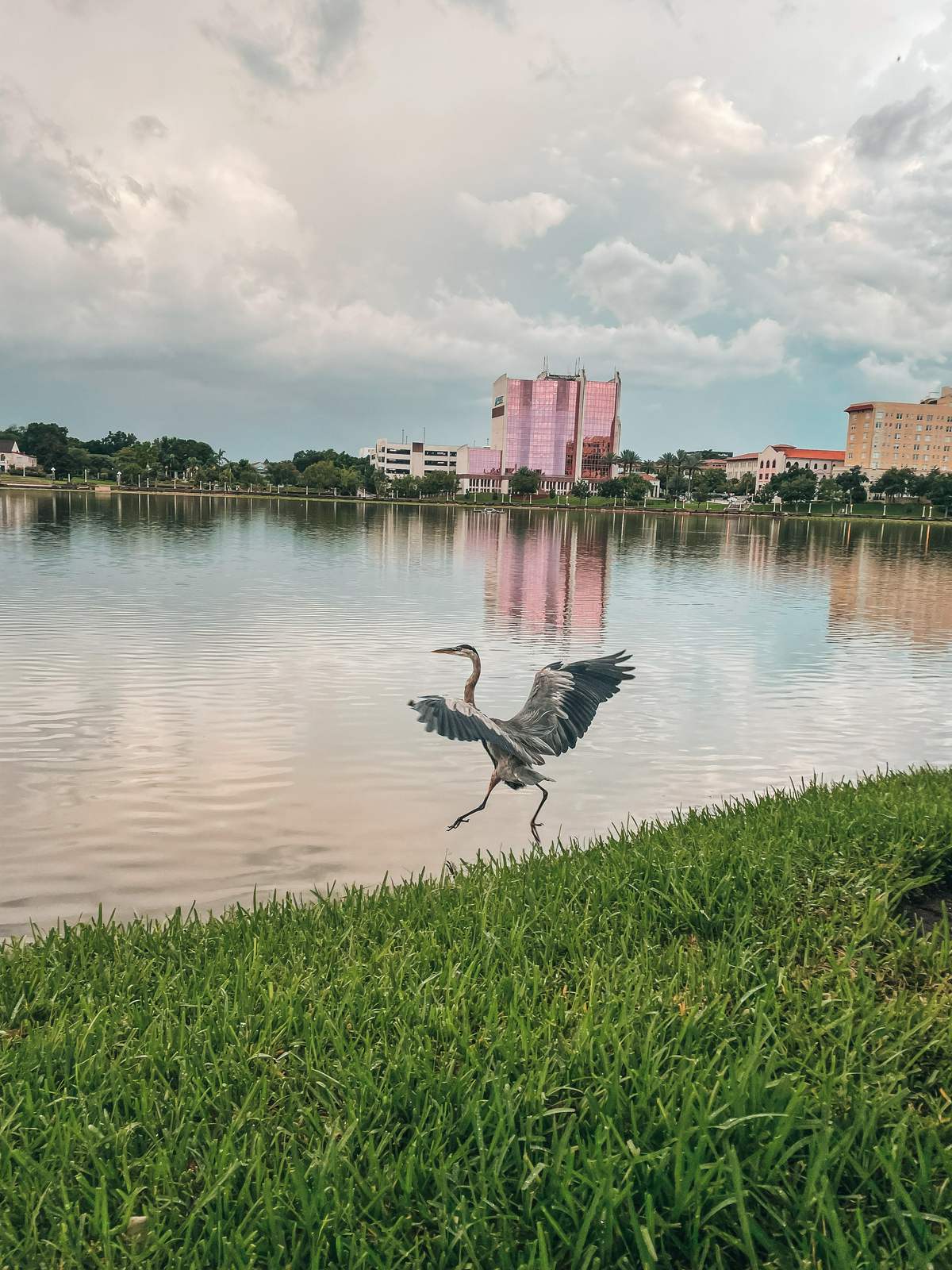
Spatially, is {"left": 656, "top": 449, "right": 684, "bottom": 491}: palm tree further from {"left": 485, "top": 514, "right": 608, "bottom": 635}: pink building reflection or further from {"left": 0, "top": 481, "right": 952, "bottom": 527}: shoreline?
{"left": 485, "top": 514, "right": 608, "bottom": 635}: pink building reflection

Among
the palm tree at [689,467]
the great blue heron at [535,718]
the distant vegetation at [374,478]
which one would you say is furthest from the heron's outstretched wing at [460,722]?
the palm tree at [689,467]

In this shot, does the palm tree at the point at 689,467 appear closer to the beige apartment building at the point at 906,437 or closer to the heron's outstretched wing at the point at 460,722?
the beige apartment building at the point at 906,437

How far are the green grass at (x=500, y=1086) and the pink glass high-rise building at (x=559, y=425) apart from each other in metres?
184

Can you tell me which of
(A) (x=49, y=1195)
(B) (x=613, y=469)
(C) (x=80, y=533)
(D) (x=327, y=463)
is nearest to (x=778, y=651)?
(A) (x=49, y=1195)

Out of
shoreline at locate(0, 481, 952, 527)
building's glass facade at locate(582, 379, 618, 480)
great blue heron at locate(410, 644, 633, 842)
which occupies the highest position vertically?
building's glass facade at locate(582, 379, 618, 480)

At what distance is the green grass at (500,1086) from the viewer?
2229 mm

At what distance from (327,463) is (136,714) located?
5562 inches

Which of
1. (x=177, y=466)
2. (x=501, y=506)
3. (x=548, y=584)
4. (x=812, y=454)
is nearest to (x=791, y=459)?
(x=812, y=454)

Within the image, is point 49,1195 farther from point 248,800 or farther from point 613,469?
point 613,469

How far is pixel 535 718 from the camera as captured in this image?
5.70 m

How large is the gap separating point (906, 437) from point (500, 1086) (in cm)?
19519

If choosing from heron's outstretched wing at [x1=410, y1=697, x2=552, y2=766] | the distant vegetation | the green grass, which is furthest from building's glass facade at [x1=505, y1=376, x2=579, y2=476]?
the green grass

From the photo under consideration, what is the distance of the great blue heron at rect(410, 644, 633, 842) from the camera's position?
198 inches

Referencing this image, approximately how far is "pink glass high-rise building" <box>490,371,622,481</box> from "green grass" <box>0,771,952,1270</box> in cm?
18365
